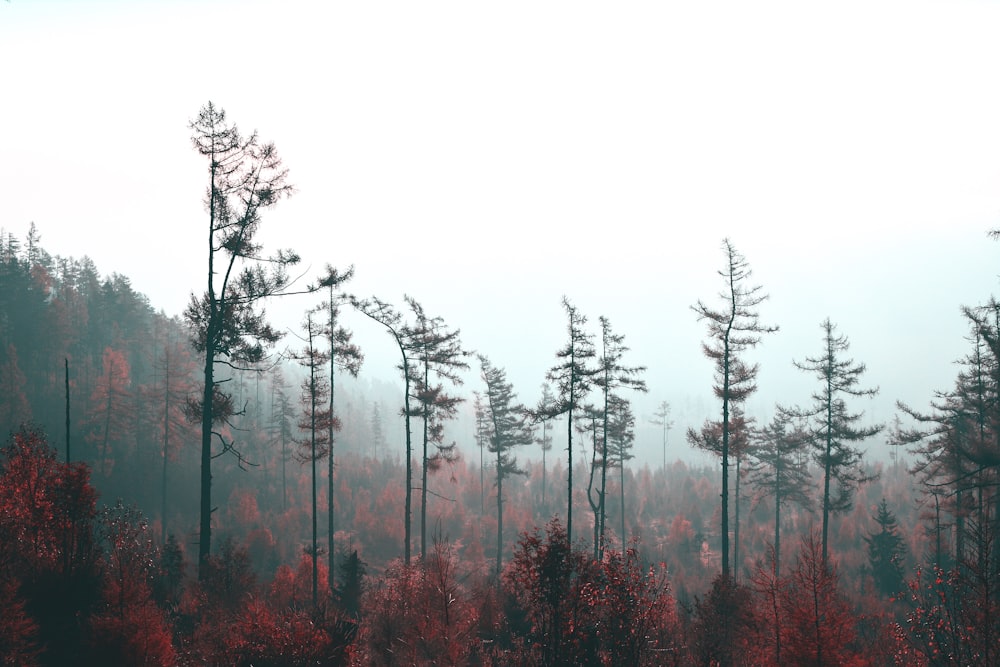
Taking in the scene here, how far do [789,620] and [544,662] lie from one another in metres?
6.41

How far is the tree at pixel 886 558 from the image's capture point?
40500 millimetres

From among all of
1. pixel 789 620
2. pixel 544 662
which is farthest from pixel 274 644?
pixel 789 620

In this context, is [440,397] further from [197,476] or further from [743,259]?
[197,476]

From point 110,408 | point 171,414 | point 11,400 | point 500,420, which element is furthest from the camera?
point 171,414

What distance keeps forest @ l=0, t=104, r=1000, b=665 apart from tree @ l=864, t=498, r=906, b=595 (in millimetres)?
169

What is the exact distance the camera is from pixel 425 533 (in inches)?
1362

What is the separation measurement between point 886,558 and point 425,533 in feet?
116

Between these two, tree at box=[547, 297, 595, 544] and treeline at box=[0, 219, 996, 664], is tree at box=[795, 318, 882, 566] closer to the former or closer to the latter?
treeline at box=[0, 219, 996, 664]

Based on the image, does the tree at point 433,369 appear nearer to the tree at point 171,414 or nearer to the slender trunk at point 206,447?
the slender trunk at point 206,447

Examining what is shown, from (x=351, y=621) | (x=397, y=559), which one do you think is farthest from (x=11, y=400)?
(x=351, y=621)

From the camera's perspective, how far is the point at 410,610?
54.6 ft

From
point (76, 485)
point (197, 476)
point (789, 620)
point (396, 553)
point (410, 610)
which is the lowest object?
point (396, 553)

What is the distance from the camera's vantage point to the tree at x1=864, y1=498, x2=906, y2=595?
4050 centimetres

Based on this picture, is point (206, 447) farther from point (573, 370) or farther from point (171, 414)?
point (171, 414)
